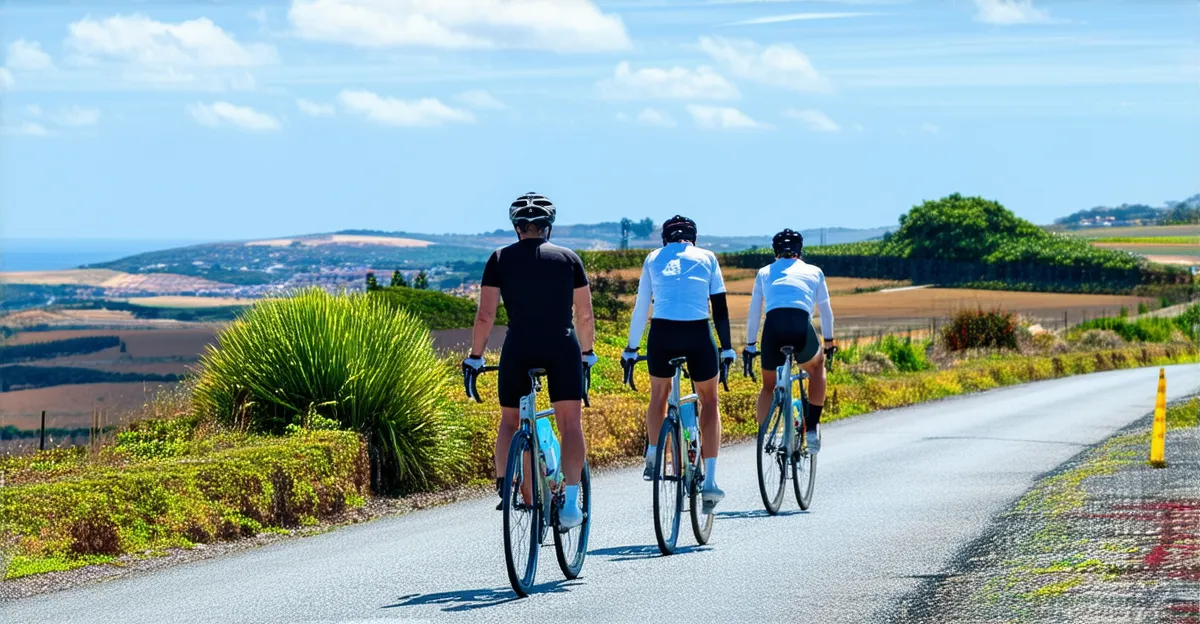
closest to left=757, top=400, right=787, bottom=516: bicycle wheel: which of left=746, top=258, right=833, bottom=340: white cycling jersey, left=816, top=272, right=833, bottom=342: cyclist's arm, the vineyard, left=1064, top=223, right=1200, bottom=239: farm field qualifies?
left=746, top=258, right=833, bottom=340: white cycling jersey

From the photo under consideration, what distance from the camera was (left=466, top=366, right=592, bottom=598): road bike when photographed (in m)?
8.88

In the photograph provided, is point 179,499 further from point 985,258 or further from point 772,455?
point 985,258

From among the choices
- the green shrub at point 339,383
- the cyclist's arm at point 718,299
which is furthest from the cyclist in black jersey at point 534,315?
the green shrub at point 339,383

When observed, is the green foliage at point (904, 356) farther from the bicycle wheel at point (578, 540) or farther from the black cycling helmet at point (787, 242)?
the bicycle wheel at point (578, 540)

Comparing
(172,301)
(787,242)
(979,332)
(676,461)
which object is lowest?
(979,332)

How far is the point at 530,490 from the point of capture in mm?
9039

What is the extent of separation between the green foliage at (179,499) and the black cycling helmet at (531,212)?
14.1 feet

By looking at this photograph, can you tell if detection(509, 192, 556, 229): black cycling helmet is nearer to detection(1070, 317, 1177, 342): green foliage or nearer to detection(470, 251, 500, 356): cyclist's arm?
detection(470, 251, 500, 356): cyclist's arm

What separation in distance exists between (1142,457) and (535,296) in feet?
33.6

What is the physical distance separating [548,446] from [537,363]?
53cm

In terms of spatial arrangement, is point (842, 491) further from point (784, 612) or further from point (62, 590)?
point (62, 590)

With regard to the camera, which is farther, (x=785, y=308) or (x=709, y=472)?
(x=785, y=308)

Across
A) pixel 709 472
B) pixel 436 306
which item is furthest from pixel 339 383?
pixel 436 306

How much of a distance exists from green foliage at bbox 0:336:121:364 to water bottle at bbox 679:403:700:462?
38766 millimetres
